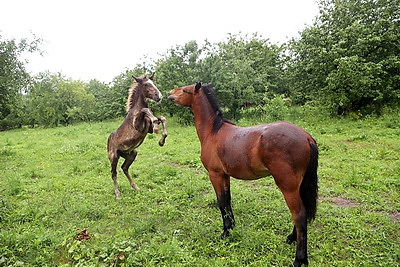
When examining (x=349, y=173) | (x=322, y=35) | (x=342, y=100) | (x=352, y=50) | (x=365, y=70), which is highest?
(x=322, y=35)

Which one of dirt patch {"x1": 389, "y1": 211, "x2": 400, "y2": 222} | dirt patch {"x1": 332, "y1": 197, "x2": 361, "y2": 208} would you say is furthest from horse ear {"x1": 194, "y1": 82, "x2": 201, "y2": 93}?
dirt patch {"x1": 389, "y1": 211, "x2": 400, "y2": 222}

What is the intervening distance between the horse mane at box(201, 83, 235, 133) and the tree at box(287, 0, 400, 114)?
36.3 feet

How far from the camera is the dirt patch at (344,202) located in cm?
487

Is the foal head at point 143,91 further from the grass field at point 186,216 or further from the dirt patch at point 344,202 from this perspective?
the dirt patch at point 344,202

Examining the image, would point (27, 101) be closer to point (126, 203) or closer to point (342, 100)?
point (126, 203)

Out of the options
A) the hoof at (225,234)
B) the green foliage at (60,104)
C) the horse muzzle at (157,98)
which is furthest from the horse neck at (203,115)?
the green foliage at (60,104)

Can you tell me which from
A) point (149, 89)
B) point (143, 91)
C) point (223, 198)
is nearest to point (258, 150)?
point (223, 198)

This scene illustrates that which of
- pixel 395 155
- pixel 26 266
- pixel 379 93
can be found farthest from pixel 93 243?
pixel 379 93

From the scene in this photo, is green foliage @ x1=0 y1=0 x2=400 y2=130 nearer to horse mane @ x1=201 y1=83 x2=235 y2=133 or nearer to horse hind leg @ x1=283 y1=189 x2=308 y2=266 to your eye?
→ horse mane @ x1=201 y1=83 x2=235 y2=133

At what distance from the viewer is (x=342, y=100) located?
12938mm

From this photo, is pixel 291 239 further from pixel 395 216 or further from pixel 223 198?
pixel 395 216

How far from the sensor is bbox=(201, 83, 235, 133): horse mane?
420 centimetres

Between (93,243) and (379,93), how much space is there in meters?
14.5

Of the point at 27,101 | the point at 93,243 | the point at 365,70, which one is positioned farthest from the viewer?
the point at 27,101
